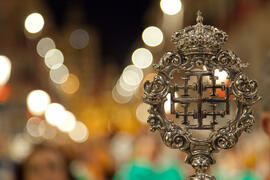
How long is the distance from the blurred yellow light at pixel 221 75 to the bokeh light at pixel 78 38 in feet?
199

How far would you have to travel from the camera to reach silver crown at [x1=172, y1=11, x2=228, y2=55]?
10.9 feet

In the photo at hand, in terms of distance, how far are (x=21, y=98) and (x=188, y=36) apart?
40497 mm

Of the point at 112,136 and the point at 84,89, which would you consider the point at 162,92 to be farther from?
the point at 84,89

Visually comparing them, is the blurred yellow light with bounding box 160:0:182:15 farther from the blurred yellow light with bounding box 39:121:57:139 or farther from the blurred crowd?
the blurred yellow light with bounding box 39:121:57:139

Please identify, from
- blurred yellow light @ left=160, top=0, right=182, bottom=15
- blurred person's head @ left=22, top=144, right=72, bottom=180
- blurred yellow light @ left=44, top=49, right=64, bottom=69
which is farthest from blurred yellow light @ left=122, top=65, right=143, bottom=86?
blurred person's head @ left=22, top=144, right=72, bottom=180

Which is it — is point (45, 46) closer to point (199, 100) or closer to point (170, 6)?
point (170, 6)

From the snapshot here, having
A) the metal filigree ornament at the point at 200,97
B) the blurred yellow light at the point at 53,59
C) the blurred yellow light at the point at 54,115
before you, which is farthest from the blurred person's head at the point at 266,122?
the blurred yellow light at the point at 53,59

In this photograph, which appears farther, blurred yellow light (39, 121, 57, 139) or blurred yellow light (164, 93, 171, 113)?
blurred yellow light (39, 121, 57, 139)

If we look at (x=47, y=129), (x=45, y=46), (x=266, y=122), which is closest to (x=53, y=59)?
(x=45, y=46)

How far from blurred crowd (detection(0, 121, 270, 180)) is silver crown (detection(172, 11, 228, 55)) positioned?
3.23ft

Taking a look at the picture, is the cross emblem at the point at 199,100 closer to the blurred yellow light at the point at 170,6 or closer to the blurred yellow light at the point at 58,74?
the blurred yellow light at the point at 170,6

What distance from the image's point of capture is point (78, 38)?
66.9 m

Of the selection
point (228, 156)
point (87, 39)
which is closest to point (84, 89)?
point (87, 39)

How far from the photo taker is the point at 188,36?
11.0ft
